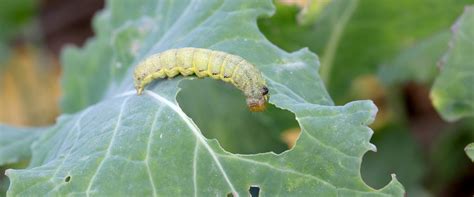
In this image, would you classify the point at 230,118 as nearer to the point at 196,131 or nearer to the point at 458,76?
the point at 458,76

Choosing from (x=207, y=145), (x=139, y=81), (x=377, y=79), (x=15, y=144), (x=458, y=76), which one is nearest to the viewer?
(x=207, y=145)

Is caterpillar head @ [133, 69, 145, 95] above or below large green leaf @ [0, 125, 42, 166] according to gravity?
above

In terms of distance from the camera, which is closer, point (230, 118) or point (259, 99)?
point (259, 99)

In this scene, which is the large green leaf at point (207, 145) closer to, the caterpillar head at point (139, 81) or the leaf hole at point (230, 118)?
the caterpillar head at point (139, 81)

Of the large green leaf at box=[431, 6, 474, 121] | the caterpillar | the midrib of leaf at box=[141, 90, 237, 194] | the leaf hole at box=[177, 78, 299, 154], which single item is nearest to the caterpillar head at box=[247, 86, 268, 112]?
the caterpillar

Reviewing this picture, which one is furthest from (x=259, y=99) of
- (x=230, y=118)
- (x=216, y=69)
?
(x=230, y=118)

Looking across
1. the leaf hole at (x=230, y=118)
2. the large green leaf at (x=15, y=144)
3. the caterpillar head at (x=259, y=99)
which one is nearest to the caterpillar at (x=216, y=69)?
the caterpillar head at (x=259, y=99)

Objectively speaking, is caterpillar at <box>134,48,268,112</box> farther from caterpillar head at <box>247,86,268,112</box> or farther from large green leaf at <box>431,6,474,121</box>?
large green leaf at <box>431,6,474,121</box>
